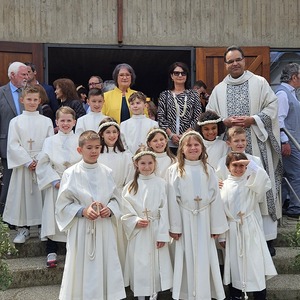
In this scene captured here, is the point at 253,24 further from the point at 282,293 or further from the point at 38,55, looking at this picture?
the point at 282,293

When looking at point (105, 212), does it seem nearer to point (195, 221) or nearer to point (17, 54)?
point (195, 221)

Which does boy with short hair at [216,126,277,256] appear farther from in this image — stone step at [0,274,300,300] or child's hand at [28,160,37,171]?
child's hand at [28,160,37,171]

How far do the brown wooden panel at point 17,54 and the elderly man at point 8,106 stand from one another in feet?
6.15

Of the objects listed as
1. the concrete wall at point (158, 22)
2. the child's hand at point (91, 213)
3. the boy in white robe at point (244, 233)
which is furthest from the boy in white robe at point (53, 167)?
the concrete wall at point (158, 22)

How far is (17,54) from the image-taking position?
7.89 m

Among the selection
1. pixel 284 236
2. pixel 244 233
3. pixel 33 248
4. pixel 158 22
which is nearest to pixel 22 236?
pixel 33 248

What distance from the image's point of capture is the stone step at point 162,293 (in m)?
4.81

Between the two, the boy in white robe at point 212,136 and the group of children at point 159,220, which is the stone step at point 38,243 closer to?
the group of children at point 159,220

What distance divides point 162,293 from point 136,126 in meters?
1.78

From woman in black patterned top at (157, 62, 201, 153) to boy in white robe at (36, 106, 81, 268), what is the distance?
108cm

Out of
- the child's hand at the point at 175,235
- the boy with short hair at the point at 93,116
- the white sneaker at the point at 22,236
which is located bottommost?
the white sneaker at the point at 22,236

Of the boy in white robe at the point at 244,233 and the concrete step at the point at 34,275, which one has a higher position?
the boy in white robe at the point at 244,233

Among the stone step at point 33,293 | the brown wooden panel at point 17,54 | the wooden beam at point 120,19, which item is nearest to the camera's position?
the stone step at point 33,293

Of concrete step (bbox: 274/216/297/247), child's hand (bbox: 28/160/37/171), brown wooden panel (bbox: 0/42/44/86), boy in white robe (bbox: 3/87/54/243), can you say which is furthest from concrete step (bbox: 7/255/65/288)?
brown wooden panel (bbox: 0/42/44/86)
